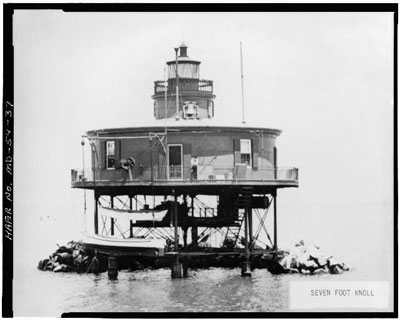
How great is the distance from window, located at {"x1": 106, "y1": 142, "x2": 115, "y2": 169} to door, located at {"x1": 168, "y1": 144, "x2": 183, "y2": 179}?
237 cm

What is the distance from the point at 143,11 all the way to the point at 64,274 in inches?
576

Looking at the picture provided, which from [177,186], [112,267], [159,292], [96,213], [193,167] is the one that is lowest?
[159,292]

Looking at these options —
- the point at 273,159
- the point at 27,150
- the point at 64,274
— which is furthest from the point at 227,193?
the point at 27,150

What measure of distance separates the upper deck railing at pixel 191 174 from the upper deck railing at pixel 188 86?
4196 millimetres

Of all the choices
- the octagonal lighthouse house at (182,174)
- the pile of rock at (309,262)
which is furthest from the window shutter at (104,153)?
the pile of rock at (309,262)

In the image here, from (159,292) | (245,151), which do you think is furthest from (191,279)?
(245,151)

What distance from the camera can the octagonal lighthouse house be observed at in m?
73.0

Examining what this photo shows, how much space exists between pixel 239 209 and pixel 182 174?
5.06 m

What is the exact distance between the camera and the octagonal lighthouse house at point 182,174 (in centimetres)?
7300

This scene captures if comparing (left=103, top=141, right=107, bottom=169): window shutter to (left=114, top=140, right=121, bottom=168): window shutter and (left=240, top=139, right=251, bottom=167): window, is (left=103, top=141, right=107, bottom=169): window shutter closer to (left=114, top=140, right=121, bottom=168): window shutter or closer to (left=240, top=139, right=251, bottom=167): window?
(left=114, top=140, right=121, bottom=168): window shutter

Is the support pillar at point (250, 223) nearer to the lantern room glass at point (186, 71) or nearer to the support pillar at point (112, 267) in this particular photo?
the support pillar at point (112, 267)

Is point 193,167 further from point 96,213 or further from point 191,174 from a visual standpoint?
point 96,213

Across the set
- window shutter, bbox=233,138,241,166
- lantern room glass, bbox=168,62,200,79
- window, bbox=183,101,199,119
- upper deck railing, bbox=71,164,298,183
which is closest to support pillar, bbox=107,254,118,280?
upper deck railing, bbox=71,164,298,183

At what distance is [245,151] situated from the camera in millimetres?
73625
